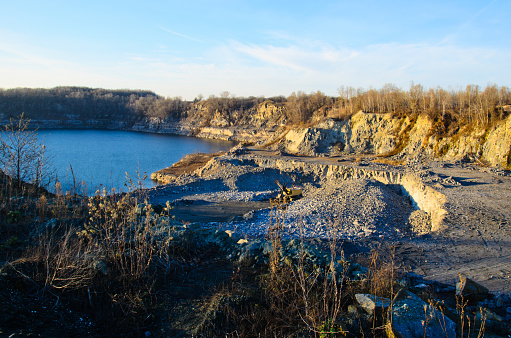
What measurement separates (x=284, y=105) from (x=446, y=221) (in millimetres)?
66357

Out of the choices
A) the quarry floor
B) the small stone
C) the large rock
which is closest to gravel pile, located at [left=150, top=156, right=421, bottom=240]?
the quarry floor

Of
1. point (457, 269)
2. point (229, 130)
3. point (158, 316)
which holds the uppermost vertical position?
point (229, 130)

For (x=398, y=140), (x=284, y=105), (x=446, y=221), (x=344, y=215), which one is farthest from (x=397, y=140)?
(x=284, y=105)

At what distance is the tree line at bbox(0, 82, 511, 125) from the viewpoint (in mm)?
27375

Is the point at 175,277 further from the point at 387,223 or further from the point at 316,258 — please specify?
the point at 387,223

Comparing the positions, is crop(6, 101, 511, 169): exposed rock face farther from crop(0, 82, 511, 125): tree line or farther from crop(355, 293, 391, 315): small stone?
crop(355, 293, 391, 315): small stone

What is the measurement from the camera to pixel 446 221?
1221 cm

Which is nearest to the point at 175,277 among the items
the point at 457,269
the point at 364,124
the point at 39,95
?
the point at 457,269

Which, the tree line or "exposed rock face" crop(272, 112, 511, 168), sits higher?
the tree line

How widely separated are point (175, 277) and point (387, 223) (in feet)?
37.0

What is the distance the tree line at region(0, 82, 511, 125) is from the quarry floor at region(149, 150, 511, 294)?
28.6 ft

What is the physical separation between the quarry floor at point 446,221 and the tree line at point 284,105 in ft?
28.6

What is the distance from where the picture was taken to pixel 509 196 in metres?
14.9

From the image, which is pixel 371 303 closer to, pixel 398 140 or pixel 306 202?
pixel 306 202
